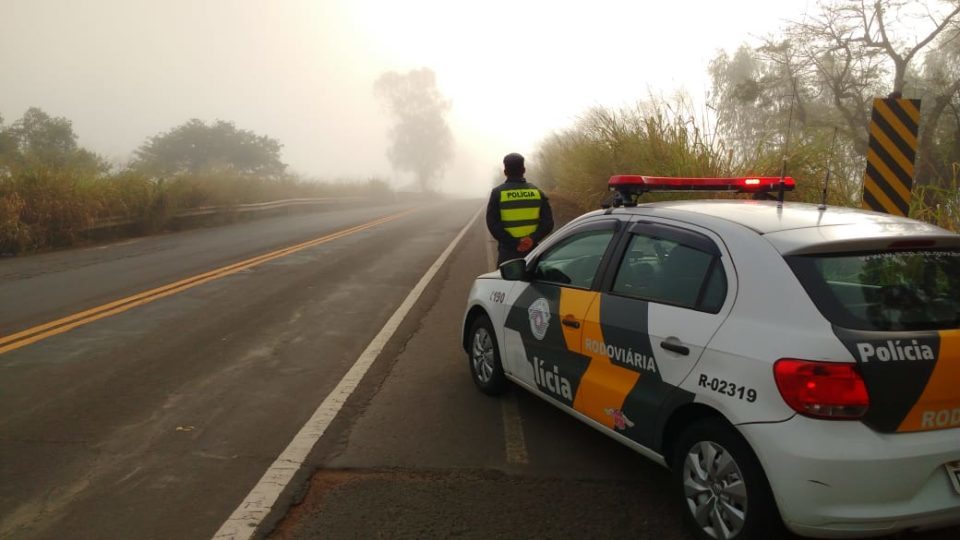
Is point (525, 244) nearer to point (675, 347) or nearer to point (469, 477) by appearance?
point (469, 477)

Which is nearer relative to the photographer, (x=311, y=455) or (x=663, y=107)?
(x=311, y=455)

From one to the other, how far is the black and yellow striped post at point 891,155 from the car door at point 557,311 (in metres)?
4.36

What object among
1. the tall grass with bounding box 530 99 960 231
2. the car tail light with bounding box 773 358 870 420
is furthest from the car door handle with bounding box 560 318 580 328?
the tall grass with bounding box 530 99 960 231

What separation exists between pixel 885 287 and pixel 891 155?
16.5 ft

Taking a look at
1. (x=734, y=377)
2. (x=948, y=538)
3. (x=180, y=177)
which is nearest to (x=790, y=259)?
(x=734, y=377)

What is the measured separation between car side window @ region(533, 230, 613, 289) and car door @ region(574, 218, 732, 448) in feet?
0.73

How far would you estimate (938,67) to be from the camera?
2727 centimetres

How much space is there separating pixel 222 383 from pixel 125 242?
12.9m

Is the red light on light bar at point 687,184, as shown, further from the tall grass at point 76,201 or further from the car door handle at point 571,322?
the tall grass at point 76,201

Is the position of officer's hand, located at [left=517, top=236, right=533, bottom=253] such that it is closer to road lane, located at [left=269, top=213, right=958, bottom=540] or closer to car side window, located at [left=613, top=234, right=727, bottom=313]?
road lane, located at [left=269, top=213, right=958, bottom=540]

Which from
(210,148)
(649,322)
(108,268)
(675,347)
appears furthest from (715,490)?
(210,148)

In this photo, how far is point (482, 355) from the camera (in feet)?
18.1

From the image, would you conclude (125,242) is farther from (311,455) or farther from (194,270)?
(311,455)

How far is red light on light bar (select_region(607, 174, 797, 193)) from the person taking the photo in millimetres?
4465
